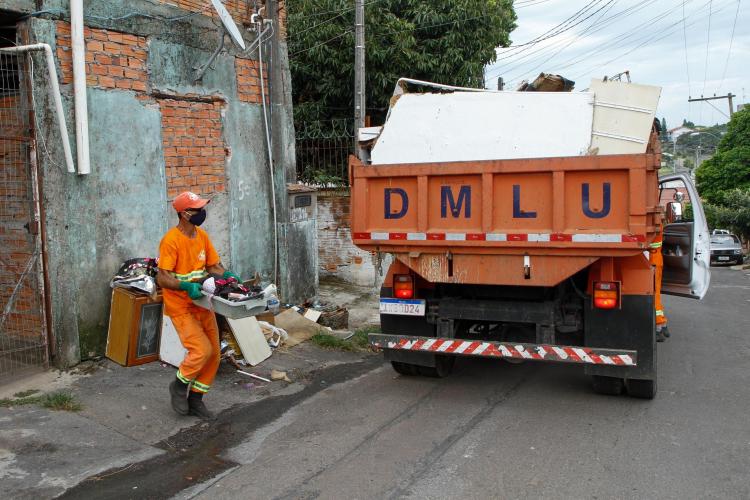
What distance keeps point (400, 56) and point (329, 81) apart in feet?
4.97

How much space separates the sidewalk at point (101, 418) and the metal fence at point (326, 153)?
5.72 meters

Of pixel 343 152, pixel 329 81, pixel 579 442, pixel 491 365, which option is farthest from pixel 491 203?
pixel 329 81

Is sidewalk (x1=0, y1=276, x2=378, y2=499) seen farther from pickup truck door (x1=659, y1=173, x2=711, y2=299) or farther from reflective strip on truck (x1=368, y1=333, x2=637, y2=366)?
pickup truck door (x1=659, y1=173, x2=711, y2=299)

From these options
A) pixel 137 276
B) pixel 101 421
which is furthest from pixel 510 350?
pixel 137 276

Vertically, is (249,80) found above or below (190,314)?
above

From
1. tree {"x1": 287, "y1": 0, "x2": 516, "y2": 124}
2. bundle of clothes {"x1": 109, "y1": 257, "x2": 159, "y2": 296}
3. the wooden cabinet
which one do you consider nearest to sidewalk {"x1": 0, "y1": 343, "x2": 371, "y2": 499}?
the wooden cabinet

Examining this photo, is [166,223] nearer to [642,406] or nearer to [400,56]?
[642,406]

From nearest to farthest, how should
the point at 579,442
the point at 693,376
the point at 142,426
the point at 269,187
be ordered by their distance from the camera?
the point at 579,442 < the point at 142,426 < the point at 693,376 < the point at 269,187

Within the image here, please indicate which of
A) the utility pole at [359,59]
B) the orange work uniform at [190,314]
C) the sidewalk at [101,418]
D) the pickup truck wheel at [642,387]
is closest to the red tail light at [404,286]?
the sidewalk at [101,418]

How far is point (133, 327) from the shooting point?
20.3 ft

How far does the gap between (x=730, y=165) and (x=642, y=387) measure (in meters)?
28.7

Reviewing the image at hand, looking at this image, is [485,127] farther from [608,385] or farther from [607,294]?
[608,385]

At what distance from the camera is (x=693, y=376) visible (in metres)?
6.54

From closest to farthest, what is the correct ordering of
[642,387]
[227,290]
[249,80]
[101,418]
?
1. [227,290]
2. [101,418]
3. [642,387]
4. [249,80]
